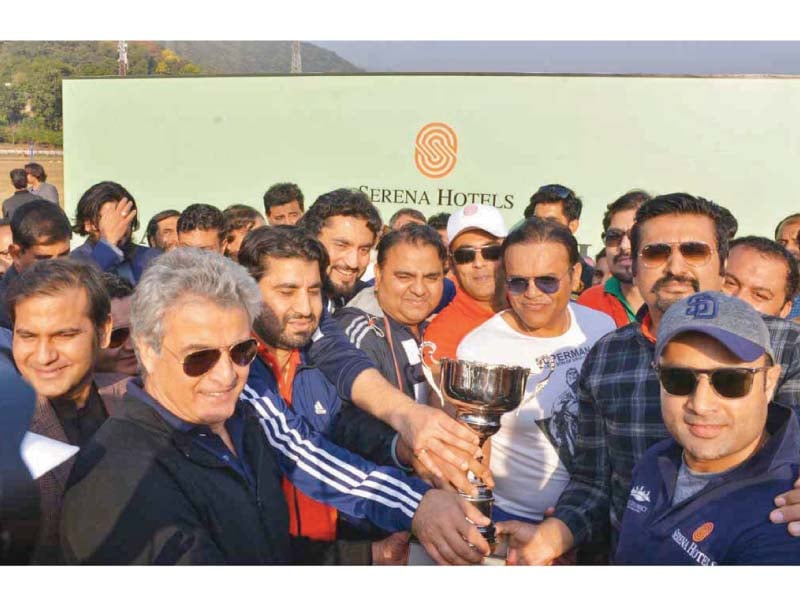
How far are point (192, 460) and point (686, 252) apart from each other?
1995 mm

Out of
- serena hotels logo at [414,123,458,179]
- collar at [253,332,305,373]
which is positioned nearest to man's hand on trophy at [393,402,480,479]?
collar at [253,332,305,373]

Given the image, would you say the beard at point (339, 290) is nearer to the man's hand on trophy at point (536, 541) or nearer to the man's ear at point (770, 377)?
the man's hand on trophy at point (536, 541)

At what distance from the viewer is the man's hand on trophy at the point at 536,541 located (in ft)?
9.15

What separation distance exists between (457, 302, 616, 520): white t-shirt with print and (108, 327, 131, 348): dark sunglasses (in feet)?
4.70

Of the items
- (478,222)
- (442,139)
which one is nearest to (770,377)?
(478,222)

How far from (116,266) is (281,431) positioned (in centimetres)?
321

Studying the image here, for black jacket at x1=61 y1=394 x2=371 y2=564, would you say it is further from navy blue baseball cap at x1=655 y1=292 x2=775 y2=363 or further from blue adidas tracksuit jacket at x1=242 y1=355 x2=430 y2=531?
navy blue baseball cap at x1=655 y1=292 x2=775 y2=363

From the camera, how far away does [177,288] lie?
7.93 ft

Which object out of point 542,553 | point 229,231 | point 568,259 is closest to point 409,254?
point 568,259

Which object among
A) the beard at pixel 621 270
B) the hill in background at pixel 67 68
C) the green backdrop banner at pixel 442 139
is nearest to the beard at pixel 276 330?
the beard at pixel 621 270

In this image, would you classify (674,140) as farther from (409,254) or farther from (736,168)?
(409,254)

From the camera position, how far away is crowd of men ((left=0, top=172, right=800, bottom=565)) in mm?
2143

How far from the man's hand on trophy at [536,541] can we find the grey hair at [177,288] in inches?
46.4

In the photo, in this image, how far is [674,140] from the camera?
37.2ft
